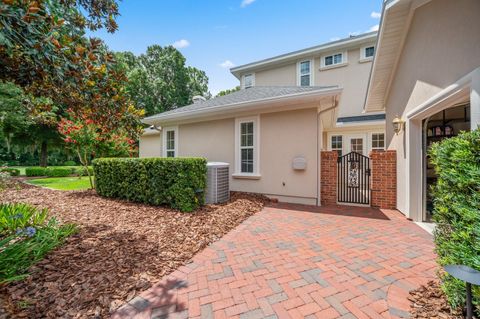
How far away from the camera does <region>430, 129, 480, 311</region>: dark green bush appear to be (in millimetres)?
1776

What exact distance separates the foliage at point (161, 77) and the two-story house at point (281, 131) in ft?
67.4

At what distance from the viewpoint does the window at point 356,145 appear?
11.4m

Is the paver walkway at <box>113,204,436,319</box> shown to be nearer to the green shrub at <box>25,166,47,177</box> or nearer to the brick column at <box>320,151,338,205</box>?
the brick column at <box>320,151,338,205</box>

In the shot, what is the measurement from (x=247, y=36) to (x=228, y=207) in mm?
8611

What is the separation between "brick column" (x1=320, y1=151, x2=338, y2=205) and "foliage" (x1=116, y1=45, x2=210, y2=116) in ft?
86.7

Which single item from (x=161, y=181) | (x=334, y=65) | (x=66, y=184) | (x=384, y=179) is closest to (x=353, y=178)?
(x=384, y=179)

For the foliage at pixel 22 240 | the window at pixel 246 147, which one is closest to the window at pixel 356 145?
the window at pixel 246 147

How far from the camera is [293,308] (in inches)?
87.5

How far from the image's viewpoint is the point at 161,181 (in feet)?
19.5

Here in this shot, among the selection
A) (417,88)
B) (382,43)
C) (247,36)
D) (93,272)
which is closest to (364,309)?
(93,272)

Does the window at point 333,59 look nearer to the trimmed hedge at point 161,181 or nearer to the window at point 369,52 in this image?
the window at point 369,52

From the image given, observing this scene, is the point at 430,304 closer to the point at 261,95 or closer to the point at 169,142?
the point at 261,95

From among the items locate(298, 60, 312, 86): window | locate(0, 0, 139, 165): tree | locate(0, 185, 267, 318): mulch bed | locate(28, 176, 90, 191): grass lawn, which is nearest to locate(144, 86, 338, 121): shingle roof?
locate(0, 185, 267, 318): mulch bed

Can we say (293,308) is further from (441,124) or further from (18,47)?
(441,124)
